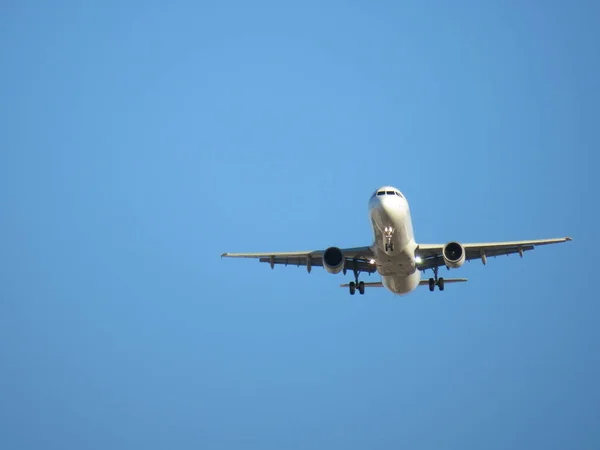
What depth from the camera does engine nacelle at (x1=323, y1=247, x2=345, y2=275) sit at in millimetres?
51281

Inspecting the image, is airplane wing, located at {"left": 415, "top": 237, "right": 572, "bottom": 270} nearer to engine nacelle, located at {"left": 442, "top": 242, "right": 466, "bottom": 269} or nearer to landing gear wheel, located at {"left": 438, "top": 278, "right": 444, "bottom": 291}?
landing gear wheel, located at {"left": 438, "top": 278, "right": 444, "bottom": 291}

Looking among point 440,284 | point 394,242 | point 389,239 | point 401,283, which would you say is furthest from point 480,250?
point 389,239

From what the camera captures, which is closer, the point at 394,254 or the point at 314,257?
the point at 394,254

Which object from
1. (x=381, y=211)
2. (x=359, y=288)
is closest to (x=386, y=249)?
(x=381, y=211)

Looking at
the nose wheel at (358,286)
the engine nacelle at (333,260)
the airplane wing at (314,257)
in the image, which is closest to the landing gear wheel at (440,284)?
the airplane wing at (314,257)

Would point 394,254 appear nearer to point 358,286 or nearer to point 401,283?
point 401,283

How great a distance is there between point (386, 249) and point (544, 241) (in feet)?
30.2

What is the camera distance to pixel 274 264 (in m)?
56.2

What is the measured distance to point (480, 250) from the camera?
55.0 meters

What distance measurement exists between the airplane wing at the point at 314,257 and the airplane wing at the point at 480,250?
2817mm

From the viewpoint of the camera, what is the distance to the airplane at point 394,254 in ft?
159

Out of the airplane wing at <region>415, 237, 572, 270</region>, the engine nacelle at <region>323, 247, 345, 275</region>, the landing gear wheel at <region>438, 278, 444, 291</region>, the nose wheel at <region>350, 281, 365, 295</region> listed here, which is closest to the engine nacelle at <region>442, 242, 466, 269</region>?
the airplane wing at <region>415, 237, 572, 270</region>

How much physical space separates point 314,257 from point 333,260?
3415 millimetres

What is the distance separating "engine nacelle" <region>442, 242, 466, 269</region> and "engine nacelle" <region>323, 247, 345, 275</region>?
5.43 metres
